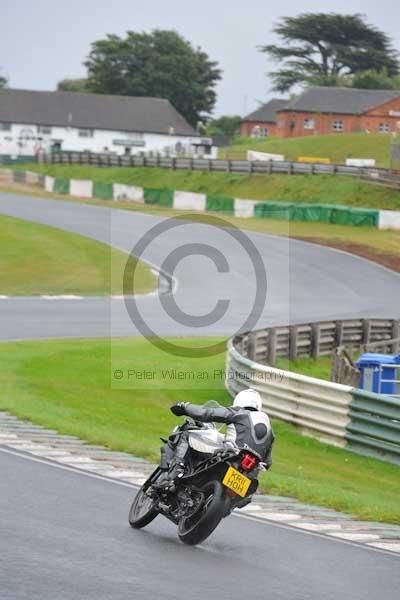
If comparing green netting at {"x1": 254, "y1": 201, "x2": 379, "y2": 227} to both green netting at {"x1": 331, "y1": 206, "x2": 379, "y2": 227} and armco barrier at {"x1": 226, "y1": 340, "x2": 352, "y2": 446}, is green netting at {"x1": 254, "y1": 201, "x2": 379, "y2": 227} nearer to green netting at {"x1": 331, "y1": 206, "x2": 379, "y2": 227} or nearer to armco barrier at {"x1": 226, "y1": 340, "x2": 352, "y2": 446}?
green netting at {"x1": 331, "y1": 206, "x2": 379, "y2": 227}

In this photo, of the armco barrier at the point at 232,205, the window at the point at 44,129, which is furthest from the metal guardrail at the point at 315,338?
the window at the point at 44,129

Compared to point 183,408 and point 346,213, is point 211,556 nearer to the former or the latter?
point 183,408

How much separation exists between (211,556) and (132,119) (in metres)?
124

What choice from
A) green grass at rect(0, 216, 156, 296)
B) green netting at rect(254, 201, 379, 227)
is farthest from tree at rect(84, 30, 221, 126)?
green grass at rect(0, 216, 156, 296)

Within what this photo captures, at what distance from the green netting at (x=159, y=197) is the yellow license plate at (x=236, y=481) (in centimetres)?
6346

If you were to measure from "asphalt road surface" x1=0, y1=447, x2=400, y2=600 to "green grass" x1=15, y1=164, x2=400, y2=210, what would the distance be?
5637 cm

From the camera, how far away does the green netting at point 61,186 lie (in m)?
81.5

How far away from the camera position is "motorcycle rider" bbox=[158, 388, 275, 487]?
9577mm

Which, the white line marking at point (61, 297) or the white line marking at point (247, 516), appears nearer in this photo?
the white line marking at point (247, 516)

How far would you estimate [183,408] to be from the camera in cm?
995

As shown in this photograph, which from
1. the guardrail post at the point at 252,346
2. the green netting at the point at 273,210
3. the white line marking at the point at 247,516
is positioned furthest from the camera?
the green netting at the point at 273,210

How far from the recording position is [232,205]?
68500 millimetres

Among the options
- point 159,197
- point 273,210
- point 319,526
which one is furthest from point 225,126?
point 319,526

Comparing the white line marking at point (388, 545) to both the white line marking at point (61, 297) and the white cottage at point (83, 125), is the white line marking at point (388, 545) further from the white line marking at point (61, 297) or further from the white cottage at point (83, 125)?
the white cottage at point (83, 125)
